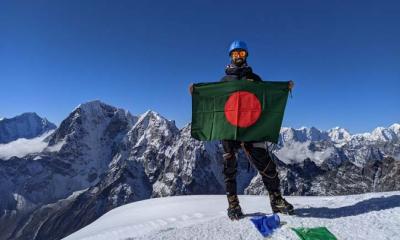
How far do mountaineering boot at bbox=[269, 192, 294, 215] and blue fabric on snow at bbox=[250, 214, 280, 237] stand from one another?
51.6 inches

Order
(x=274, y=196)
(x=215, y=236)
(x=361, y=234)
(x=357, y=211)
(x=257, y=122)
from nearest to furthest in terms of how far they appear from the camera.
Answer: (x=361, y=234)
(x=215, y=236)
(x=357, y=211)
(x=274, y=196)
(x=257, y=122)

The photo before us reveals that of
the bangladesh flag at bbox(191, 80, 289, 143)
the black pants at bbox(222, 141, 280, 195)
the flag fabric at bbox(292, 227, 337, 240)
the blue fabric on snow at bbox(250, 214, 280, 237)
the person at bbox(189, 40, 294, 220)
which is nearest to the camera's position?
the flag fabric at bbox(292, 227, 337, 240)

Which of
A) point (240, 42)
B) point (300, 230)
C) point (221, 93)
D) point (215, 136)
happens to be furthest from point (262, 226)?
point (240, 42)

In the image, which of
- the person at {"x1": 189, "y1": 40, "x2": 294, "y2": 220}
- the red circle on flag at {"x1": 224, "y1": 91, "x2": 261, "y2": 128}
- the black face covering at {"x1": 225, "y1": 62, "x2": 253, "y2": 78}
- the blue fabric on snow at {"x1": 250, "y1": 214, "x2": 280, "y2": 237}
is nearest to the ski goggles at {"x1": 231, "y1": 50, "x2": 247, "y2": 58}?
the person at {"x1": 189, "y1": 40, "x2": 294, "y2": 220}

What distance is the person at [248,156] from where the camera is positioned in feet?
35.8

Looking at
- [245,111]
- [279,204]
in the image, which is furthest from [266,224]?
[245,111]

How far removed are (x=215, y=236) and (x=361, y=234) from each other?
3.02 metres

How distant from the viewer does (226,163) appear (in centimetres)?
1150

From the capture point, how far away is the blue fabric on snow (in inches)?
344

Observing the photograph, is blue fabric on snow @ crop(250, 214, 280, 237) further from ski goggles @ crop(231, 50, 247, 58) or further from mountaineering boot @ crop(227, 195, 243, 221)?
ski goggles @ crop(231, 50, 247, 58)

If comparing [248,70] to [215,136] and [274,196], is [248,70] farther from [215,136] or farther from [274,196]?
[274,196]

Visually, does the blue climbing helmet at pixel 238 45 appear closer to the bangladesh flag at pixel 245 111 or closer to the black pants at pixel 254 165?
the bangladesh flag at pixel 245 111

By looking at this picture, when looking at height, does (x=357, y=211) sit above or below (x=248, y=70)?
below

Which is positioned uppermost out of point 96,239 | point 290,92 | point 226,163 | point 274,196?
point 290,92
